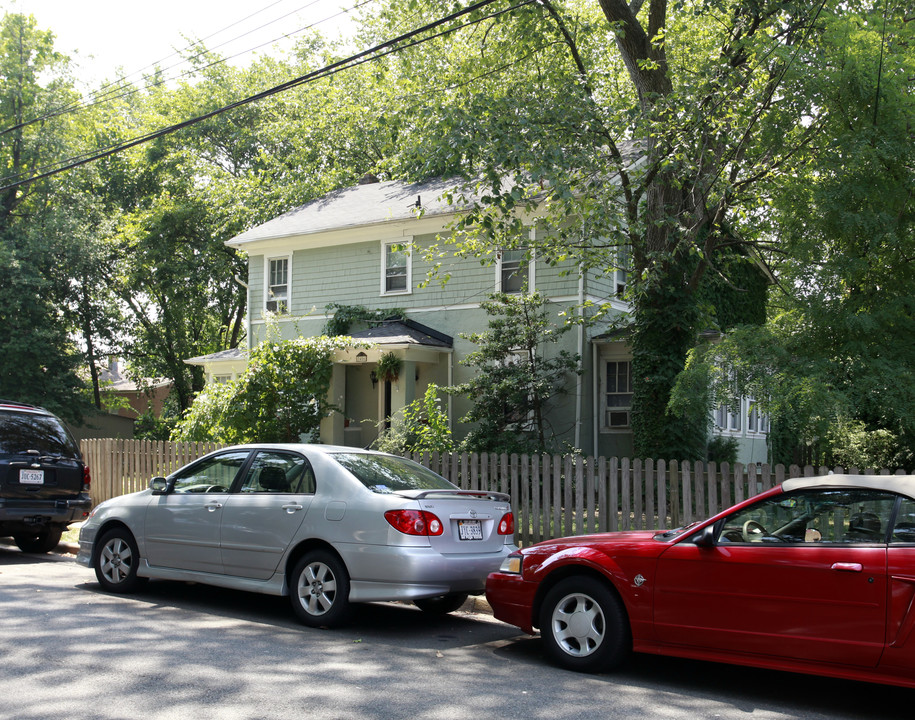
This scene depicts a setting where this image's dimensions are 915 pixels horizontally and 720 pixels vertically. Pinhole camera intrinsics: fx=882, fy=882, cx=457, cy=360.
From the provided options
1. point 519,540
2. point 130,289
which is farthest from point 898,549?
point 130,289

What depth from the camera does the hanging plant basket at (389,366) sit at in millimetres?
19781

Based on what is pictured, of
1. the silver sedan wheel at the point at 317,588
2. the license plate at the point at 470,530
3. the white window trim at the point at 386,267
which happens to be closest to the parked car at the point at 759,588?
the license plate at the point at 470,530

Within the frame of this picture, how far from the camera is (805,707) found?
5562mm

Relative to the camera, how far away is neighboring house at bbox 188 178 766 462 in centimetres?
1939

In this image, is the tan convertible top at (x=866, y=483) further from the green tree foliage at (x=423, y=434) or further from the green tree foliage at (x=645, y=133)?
the green tree foliage at (x=423, y=434)

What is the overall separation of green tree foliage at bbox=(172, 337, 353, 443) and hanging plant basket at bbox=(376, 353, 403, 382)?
114cm

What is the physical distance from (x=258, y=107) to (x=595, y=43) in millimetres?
22235

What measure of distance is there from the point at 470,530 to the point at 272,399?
11083 mm

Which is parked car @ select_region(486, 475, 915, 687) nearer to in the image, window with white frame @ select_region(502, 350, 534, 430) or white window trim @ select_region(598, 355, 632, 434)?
window with white frame @ select_region(502, 350, 534, 430)

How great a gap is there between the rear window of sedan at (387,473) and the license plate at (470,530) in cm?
62

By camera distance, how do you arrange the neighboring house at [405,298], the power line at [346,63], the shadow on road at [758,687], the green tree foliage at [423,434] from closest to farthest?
the shadow on road at [758,687] < the power line at [346,63] < the green tree foliage at [423,434] < the neighboring house at [405,298]

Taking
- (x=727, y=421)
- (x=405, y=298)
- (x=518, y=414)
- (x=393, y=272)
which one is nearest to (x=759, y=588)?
(x=518, y=414)

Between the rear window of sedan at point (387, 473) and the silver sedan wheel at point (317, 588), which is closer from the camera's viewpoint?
the silver sedan wheel at point (317, 588)

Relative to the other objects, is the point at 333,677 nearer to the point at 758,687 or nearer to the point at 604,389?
the point at 758,687
